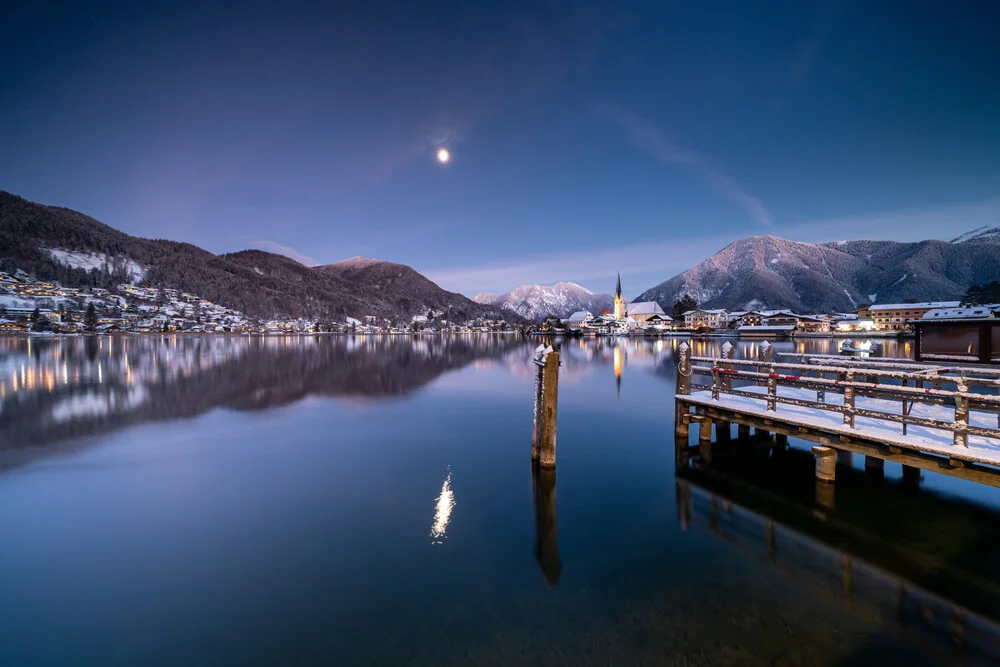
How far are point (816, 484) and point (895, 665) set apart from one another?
7.83 m

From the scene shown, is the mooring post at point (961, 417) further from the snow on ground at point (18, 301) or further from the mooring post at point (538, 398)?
the snow on ground at point (18, 301)

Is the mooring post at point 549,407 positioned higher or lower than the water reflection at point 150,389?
higher

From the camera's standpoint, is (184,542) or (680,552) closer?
(680,552)

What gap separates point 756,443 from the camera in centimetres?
1903

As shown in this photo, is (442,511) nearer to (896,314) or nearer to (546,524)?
(546,524)

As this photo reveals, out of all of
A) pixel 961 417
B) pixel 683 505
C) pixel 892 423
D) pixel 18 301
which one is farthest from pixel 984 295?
pixel 18 301

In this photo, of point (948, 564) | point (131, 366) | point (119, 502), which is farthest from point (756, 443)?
point (131, 366)

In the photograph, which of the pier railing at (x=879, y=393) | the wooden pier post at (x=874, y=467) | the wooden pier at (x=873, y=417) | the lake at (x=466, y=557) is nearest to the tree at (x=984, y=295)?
the pier railing at (x=879, y=393)

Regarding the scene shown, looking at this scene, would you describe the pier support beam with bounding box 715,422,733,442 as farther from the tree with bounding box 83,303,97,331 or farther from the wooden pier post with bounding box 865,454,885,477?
the tree with bounding box 83,303,97,331

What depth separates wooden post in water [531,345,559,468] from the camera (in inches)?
580

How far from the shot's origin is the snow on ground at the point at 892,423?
32.0ft

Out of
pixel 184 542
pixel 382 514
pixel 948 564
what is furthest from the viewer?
pixel 382 514

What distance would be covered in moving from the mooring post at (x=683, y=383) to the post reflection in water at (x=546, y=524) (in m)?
6.71

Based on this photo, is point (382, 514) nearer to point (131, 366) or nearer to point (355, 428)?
point (355, 428)
